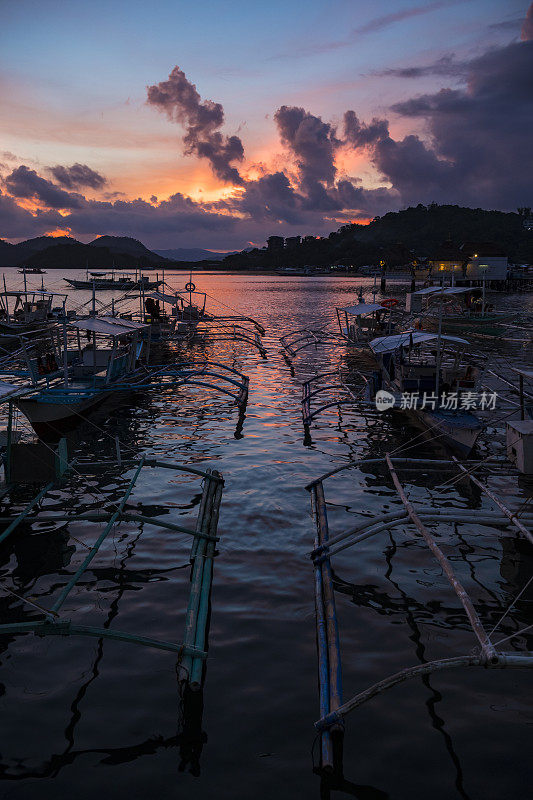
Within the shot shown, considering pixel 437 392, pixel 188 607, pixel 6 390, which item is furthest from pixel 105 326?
pixel 188 607

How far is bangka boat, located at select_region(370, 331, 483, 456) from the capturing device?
19375 millimetres

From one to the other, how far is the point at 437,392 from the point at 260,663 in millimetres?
14305

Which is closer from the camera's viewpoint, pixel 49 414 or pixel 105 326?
pixel 49 414

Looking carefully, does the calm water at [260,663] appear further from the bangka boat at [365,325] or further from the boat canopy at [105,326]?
the bangka boat at [365,325]

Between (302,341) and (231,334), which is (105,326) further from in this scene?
(302,341)

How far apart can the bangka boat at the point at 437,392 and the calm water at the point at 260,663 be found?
2.51m

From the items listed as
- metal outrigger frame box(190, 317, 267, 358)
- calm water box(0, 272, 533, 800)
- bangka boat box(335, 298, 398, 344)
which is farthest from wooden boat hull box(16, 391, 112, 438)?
bangka boat box(335, 298, 398, 344)

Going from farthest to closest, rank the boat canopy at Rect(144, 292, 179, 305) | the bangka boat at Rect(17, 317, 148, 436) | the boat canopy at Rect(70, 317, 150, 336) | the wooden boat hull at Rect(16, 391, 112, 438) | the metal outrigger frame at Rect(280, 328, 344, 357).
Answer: the boat canopy at Rect(144, 292, 179, 305) → the metal outrigger frame at Rect(280, 328, 344, 357) → the boat canopy at Rect(70, 317, 150, 336) → the bangka boat at Rect(17, 317, 148, 436) → the wooden boat hull at Rect(16, 391, 112, 438)

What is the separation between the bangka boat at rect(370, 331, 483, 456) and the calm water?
2505mm

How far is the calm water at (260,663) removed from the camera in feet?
23.2

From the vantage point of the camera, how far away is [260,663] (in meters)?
9.19

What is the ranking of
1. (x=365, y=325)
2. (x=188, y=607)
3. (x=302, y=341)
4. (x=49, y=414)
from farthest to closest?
(x=302, y=341)
(x=365, y=325)
(x=49, y=414)
(x=188, y=607)

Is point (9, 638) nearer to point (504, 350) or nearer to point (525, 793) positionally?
point (525, 793)

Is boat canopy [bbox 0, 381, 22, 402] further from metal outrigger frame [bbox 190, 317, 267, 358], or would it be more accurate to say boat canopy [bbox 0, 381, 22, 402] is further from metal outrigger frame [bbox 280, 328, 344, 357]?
metal outrigger frame [bbox 280, 328, 344, 357]
